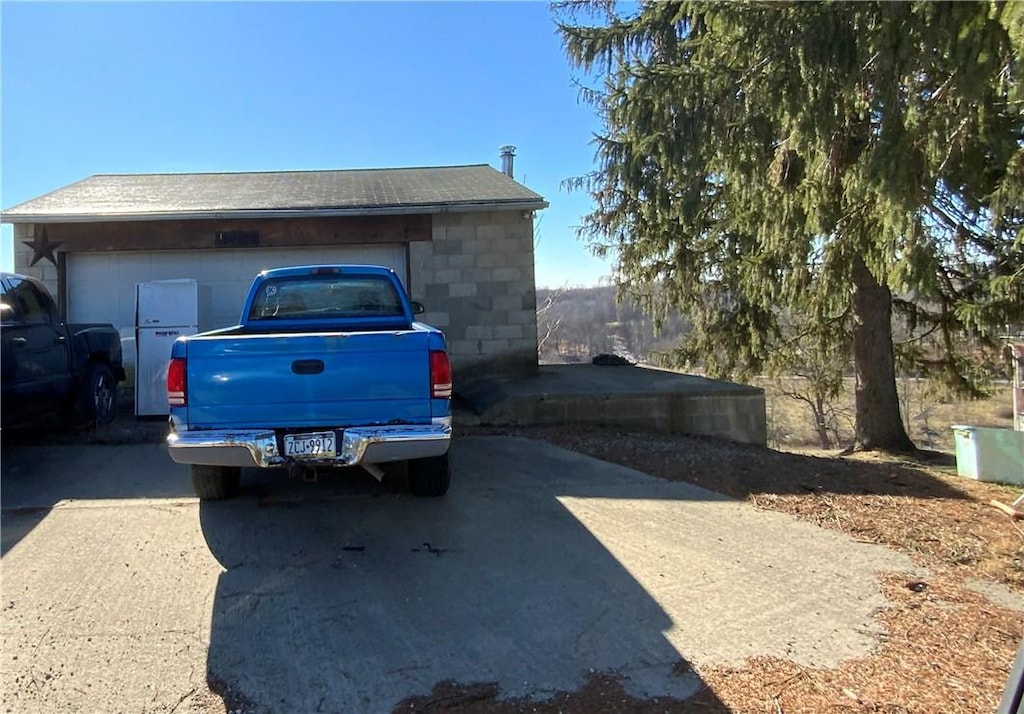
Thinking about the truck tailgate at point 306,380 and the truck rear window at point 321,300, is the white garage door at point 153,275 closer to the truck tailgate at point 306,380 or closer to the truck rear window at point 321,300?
the truck rear window at point 321,300

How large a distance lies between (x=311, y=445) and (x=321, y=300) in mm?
2232

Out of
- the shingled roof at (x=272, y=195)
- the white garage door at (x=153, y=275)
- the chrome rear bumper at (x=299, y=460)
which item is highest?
the shingled roof at (x=272, y=195)

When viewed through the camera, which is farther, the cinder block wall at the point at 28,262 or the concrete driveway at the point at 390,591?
the cinder block wall at the point at 28,262

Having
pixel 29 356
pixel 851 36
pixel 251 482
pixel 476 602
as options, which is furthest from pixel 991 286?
pixel 29 356

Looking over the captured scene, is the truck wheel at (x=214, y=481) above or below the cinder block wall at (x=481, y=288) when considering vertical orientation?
below

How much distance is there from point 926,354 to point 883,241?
206 inches

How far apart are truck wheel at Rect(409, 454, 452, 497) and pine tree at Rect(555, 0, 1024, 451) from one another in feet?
13.4

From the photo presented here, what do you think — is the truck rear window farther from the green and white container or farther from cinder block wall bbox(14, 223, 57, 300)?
the green and white container

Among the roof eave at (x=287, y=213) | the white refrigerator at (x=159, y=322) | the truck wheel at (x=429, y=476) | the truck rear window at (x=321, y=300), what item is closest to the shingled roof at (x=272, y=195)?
the roof eave at (x=287, y=213)

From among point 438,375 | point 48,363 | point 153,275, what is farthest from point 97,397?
point 438,375

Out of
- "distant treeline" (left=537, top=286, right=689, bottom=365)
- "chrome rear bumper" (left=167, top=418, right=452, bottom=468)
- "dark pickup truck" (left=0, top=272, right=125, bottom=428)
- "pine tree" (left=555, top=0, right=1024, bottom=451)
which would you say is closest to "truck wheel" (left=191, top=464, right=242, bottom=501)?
"chrome rear bumper" (left=167, top=418, right=452, bottom=468)

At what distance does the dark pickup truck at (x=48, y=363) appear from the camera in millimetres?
→ 6625

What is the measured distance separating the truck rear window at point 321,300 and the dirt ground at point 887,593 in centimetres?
→ 279

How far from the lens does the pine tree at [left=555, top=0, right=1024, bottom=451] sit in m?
5.81
